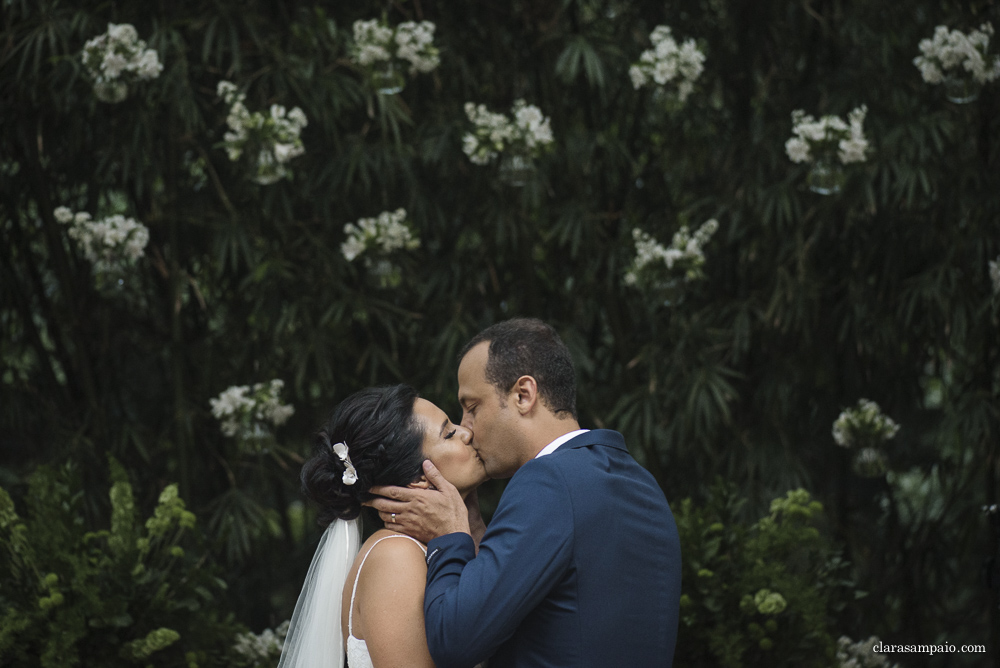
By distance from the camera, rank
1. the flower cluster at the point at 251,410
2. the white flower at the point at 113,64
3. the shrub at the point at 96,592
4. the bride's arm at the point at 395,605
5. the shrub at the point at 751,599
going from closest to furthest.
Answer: the bride's arm at the point at 395,605 < the shrub at the point at 96,592 < the shrub at the point at 751,599 < the white flower at the point at 113,64 < the flower cluster at the point at 251,410

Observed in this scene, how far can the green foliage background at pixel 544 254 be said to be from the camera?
11.5 ft

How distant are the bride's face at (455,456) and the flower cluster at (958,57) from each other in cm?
228

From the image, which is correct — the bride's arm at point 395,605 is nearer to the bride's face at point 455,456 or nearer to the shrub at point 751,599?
the bride's face at point 455,456

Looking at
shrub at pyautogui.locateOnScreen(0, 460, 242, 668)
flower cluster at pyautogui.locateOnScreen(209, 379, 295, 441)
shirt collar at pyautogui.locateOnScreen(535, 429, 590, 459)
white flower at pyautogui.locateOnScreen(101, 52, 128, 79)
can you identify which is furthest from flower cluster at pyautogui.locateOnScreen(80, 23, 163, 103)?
shirt collar at pyautogui.locateOnScreen(535, 429, 590, 459)

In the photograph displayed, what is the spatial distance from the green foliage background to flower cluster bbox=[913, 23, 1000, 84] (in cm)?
30

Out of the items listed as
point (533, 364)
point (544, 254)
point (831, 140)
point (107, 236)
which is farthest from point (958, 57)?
point (107, 236)

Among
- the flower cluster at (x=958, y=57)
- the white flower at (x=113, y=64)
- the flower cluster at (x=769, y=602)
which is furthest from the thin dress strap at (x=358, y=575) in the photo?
the flower cluster at (x=958, y=57)

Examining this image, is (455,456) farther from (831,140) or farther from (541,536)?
(831,140)

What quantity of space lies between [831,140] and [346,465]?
216cm

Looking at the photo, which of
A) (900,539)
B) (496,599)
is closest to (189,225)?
(496,599)

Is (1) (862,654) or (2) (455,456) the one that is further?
(1) (862,654)

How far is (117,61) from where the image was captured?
10.3ft

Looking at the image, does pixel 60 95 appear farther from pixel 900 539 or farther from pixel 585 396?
pixel 900 539

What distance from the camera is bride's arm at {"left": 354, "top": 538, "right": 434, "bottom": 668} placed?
5.72 feet
